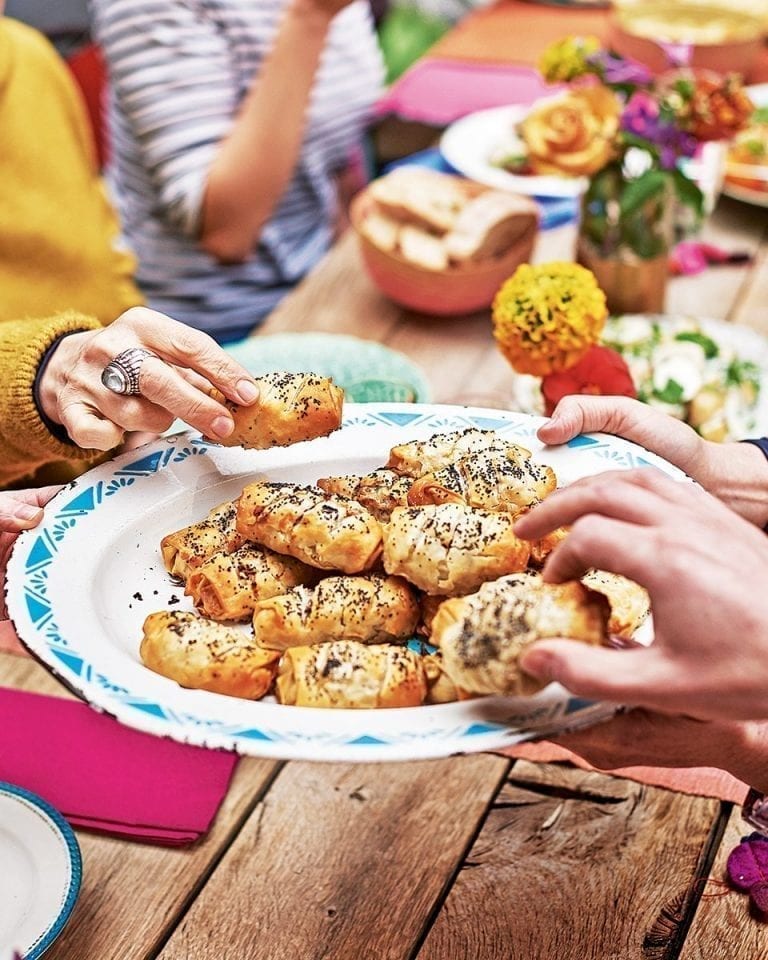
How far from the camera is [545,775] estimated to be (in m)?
1.18

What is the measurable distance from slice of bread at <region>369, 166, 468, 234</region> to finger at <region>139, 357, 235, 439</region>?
2.96 feet

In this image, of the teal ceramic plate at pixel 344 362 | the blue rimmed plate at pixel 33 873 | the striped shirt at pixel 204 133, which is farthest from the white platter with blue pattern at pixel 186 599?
the striped shirt at pixel 204 133

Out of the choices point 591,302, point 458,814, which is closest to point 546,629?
point 458,814

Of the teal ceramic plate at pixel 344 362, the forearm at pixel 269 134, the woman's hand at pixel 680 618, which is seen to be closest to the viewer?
the woman's hand at pixel 680 618

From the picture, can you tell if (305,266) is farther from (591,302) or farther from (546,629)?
(546,629)

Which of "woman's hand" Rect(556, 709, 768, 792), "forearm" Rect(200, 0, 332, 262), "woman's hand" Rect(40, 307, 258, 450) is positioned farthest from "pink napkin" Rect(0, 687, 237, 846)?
"forearm" Rect(200, 0, 332, 262)

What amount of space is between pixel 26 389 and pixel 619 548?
2.35 feet

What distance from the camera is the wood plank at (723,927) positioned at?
3.19ft

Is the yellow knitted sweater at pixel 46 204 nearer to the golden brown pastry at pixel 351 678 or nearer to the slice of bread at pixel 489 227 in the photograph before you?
the slice of bread at pixel 489 227

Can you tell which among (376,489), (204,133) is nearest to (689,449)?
(376,489)

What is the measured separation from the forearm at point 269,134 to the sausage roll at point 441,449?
1237 mm

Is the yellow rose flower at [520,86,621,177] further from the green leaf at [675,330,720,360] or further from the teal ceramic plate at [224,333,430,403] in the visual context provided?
the teal ceramic plate at [224,333,430,403]

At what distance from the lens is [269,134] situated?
83.8 inches

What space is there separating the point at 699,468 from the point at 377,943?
2.01 ft
